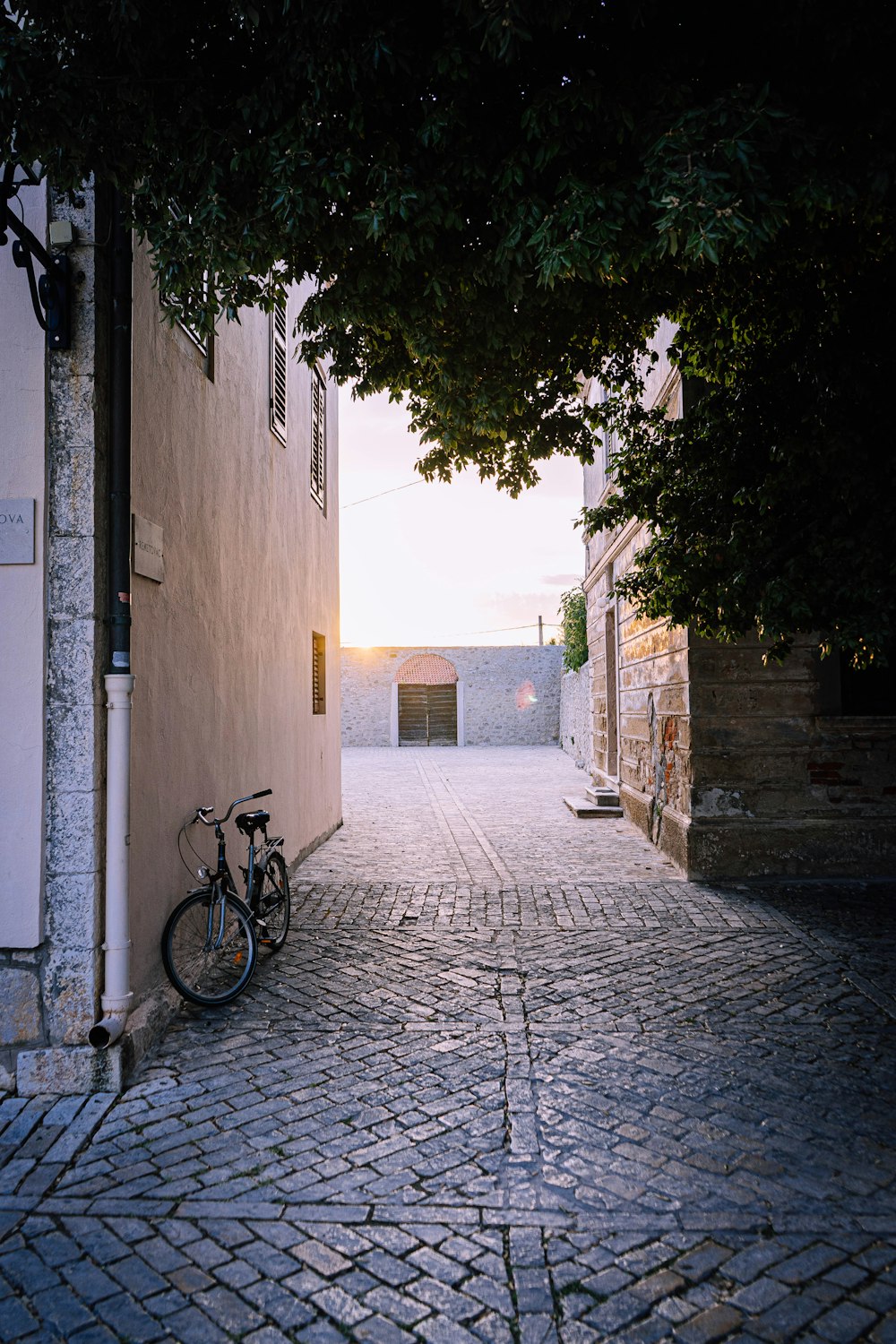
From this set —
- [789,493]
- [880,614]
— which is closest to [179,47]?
[789,493]

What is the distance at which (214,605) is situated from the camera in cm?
587

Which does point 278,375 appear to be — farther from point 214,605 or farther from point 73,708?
point 73,708

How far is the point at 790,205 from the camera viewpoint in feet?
11.0

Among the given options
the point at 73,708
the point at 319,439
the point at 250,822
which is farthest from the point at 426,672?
the point at 73,708

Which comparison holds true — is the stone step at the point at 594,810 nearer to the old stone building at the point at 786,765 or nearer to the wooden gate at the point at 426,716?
the old stone building at the point at 786,765

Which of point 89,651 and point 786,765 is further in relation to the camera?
point 786,765

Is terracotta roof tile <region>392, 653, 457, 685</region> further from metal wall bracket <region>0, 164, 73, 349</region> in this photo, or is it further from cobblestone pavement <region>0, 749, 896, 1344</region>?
metal wall bracket <region>0, 164, 73, 349</region>

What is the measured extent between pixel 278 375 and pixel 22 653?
5.39m

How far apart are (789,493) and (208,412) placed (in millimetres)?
3932

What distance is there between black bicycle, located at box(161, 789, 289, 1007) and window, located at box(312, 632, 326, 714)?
461 cm

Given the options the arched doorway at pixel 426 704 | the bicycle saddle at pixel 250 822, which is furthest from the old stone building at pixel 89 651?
the arched doorway at pixel 426 704

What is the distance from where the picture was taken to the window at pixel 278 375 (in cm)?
816

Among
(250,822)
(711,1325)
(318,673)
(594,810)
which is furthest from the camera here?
(594,810)

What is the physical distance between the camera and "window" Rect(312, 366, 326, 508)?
1066cm
